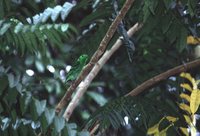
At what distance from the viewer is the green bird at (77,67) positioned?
873mm

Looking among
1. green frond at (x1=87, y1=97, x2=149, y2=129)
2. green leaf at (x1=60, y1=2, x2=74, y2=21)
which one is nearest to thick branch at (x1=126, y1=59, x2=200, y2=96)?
green frond at (x1=87, y1=97, x2=149, y2=129)

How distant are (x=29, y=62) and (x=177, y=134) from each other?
3.17 ft

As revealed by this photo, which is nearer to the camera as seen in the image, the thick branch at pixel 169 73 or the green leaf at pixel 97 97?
the thick branch at pixel 169 73

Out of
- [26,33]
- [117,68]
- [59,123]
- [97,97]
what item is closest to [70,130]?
[59,123]

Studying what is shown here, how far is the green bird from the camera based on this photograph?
0.87 metres

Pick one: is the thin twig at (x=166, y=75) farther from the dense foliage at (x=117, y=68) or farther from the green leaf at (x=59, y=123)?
the green leaf at (x=59, y=123)

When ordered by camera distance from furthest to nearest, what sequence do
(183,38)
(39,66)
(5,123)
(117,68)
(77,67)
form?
(39,66) → (117,68) → (183,38) → (5,123) → (77,67)

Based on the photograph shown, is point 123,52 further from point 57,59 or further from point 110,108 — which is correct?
point 110,108

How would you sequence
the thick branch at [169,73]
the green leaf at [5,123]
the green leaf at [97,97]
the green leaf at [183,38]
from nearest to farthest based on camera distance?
the green leaf at [5,123], the green leaf at [183,38], the thick branch at [169,73], the green leaf at [97,97]

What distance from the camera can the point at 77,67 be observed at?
0.88 m

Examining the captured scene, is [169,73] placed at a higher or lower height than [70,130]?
lower

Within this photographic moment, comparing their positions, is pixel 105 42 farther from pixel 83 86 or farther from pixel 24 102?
pixel 83 86

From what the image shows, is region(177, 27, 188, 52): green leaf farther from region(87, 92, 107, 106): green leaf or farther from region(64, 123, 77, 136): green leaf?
region(87, 92, 107, 106): green leaf

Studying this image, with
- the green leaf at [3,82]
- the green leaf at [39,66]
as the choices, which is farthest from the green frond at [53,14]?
the green leaf at [39,66]
